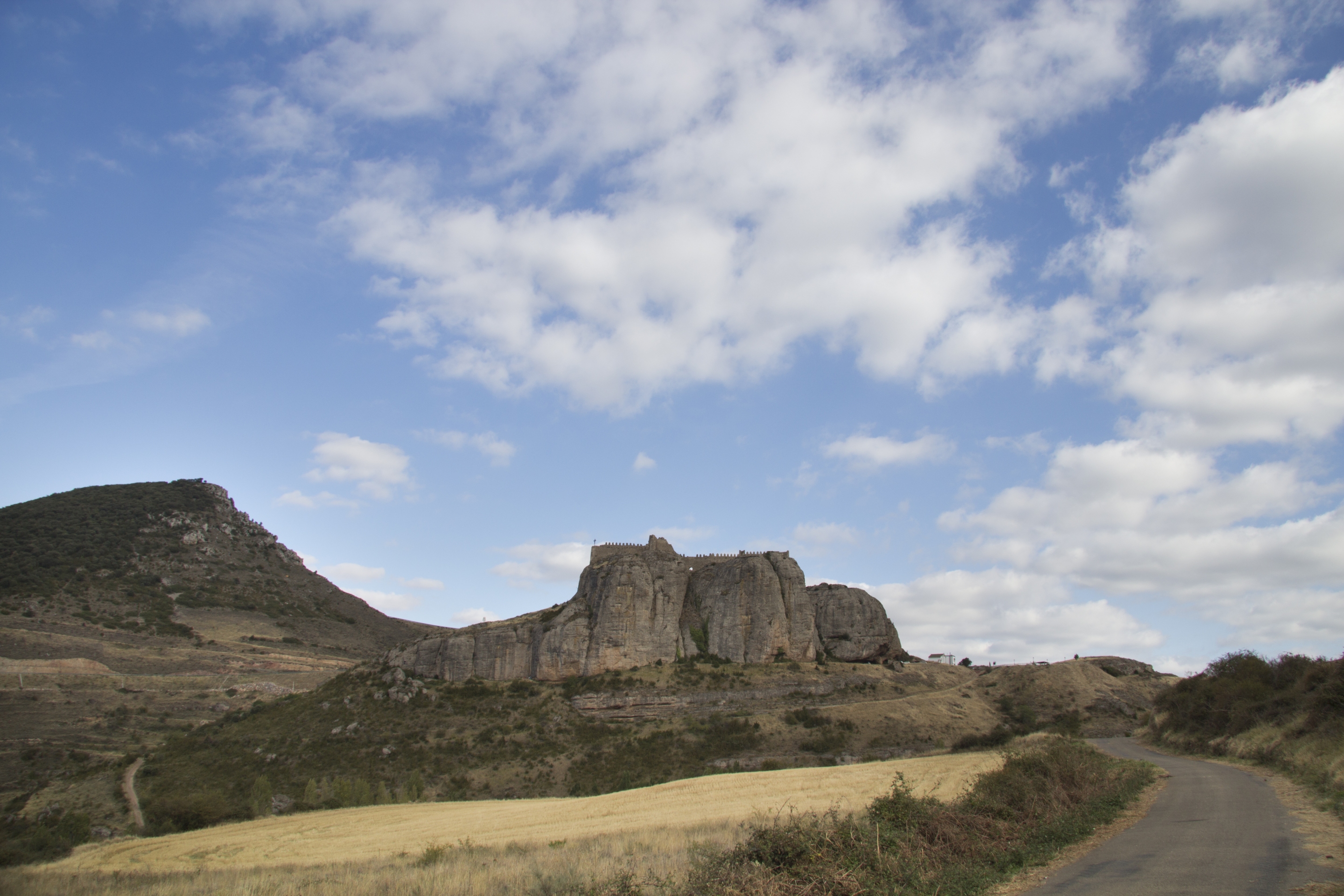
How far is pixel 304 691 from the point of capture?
234 feet

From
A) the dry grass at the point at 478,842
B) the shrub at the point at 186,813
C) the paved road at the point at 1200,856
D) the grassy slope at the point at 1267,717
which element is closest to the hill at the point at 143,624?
the shrub at the point at 186,813

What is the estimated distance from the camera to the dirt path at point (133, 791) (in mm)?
42225

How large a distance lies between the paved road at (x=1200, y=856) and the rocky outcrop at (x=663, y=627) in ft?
184

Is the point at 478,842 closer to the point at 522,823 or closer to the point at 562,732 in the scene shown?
the point at 522,823

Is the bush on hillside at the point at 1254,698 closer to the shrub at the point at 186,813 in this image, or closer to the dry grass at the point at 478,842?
the dry grass at the point at 478,842

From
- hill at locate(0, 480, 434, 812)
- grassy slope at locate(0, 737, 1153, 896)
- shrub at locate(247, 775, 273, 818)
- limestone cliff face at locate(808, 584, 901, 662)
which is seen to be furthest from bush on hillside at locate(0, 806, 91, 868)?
limestone cliff face at locate(808, 584, 901, 662)

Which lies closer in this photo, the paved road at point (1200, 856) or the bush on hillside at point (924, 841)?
the paved road at point (1200, 856)

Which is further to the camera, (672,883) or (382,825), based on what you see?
(382,825)

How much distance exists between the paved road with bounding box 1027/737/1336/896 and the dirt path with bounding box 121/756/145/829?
50334 millimetres

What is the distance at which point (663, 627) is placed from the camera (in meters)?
75.2

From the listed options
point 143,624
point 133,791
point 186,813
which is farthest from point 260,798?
point 143,624

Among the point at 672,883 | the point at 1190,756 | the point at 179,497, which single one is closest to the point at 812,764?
the point at 1190,756

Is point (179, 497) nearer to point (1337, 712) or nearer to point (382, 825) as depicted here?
point (382, 825)

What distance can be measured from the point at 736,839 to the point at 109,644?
85.1 meters
